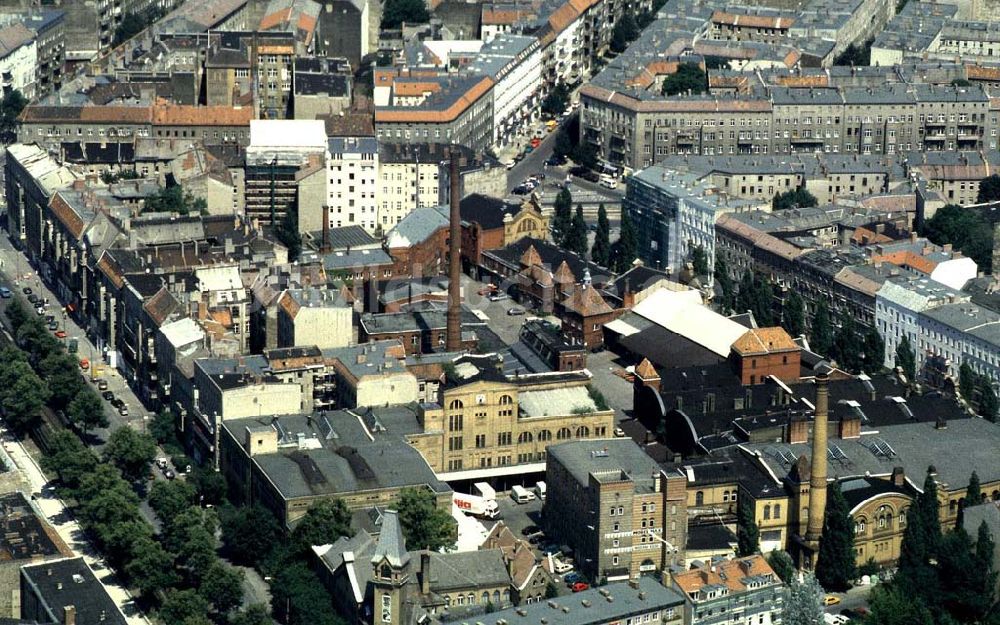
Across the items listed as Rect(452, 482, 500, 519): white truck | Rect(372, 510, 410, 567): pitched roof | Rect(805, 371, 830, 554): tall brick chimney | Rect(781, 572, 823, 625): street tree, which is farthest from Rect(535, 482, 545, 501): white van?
Rect(781, 572, 823, 625): street tree

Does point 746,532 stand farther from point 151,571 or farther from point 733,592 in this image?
point 151,571

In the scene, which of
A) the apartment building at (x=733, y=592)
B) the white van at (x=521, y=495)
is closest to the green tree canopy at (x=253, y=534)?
the white van at (x=521, y=495)

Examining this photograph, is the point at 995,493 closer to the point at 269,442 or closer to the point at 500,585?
the point at 500,585

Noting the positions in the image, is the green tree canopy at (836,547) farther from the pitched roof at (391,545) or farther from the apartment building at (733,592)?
the pitched roof at (391,545)

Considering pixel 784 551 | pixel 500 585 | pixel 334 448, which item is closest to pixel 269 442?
pixel 334 448

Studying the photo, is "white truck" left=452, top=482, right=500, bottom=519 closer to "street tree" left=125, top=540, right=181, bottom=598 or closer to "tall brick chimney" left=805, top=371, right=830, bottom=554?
"street tree" left=125, top=540, right=181, bottom=598

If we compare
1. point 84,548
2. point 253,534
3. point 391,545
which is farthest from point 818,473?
point 84,548
